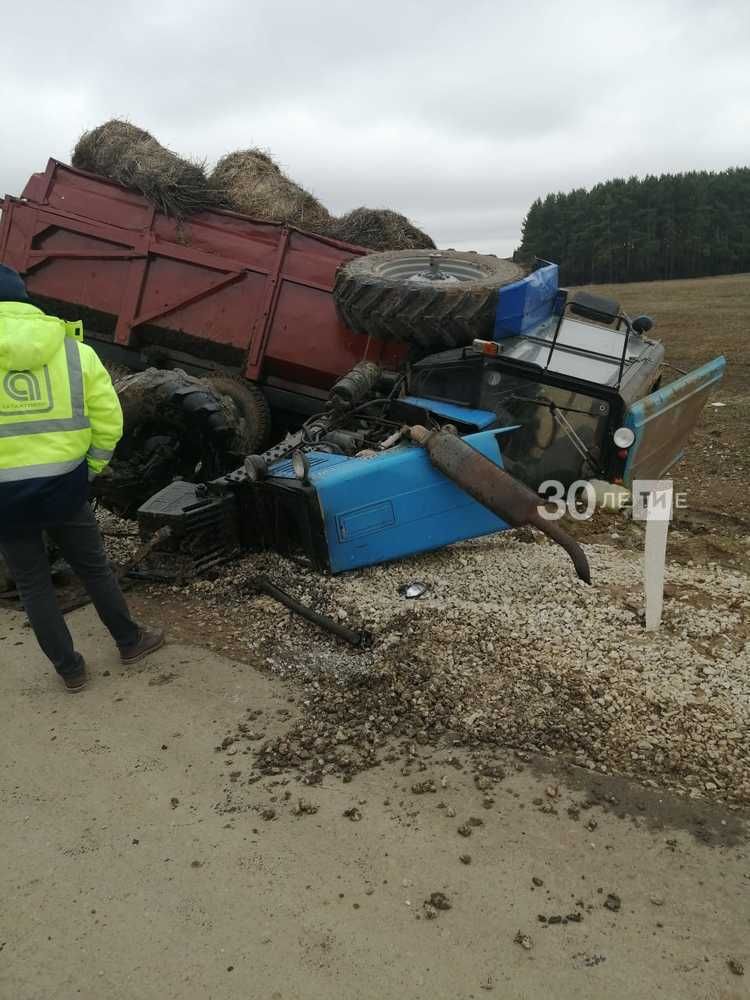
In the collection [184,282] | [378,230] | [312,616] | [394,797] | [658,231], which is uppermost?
[658,231]

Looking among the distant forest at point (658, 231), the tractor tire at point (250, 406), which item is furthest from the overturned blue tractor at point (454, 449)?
the distant forest at point (658, 231)

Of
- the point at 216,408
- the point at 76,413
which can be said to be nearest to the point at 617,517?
the point at 216,408

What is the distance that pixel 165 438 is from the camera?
507 cm

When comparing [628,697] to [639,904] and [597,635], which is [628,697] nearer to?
[597,635]

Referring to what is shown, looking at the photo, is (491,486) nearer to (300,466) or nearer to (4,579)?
(300,466)

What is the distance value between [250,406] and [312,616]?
2859mm

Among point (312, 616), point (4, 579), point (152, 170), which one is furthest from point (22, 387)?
point (152, 170)

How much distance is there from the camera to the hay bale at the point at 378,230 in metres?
6.96

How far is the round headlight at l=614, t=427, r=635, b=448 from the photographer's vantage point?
4.56 meters

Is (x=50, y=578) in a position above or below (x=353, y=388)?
below

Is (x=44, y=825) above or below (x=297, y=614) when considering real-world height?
below

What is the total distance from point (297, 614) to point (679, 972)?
241 cm

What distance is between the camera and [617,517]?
5.37 metres

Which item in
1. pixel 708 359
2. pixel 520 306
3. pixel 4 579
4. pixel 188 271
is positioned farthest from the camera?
pixel 708 359
